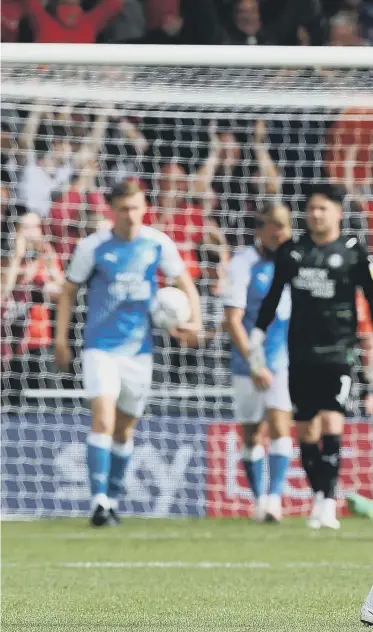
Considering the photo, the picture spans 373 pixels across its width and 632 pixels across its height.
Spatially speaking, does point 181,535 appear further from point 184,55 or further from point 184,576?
point 184,55

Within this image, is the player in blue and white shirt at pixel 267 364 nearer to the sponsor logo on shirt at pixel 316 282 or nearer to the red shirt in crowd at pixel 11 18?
the sponsor logo on shirt at pixel 316 282

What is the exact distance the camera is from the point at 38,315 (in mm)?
10156

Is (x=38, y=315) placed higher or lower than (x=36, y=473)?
higher

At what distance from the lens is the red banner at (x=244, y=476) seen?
9938 millimetres

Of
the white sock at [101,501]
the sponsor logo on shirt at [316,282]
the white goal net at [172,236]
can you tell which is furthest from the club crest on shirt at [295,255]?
the white sock at [101,501]

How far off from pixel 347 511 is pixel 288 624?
5.23m

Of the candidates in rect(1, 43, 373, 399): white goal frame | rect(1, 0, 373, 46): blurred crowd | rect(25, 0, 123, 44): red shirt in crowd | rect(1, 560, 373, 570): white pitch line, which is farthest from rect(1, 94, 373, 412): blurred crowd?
rect(1, 43, 373, 399): white goal frame

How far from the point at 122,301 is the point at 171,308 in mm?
416

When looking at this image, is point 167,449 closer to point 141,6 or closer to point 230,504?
point 230,504

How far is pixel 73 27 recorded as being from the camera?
11266 millimetres

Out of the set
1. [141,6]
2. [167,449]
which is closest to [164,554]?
[167,449]

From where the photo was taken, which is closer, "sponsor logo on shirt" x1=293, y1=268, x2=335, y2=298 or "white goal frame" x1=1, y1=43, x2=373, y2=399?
"white goal frame" x1=1, y1=43, x2=373, y2=399

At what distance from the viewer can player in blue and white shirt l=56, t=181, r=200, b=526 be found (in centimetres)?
937

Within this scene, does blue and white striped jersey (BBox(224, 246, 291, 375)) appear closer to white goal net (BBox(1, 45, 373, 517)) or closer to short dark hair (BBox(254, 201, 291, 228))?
short dark hair (BBox(254, 201, 291, 228))
